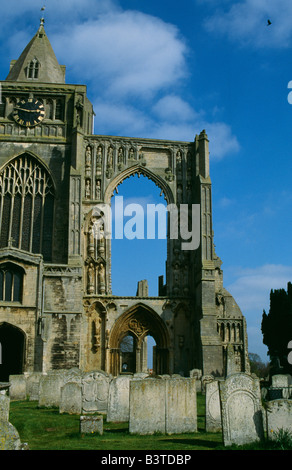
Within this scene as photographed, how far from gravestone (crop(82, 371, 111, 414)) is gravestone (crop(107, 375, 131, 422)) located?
1.83m

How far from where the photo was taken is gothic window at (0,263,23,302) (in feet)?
88.8

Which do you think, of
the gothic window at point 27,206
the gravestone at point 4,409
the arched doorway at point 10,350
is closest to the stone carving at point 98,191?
the gothic window at point 27,206

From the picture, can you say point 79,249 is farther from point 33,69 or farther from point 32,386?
point 33,69

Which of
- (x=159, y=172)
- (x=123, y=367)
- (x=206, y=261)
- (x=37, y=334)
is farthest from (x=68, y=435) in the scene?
(x=123, y=367)

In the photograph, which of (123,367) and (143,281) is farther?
(123,367)

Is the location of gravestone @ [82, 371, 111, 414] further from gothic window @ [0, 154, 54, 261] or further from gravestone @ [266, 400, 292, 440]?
gothic window @ [0, 154, 54, 261]

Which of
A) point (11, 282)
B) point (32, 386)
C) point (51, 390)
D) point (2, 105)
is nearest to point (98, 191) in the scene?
point (11, 282)

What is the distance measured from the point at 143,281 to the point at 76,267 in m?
7.64

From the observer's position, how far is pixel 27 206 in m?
31.8

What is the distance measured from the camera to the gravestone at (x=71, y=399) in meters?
14.5

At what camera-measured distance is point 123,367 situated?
188 ft

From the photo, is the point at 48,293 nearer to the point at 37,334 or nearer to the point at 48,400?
the point at 37,334

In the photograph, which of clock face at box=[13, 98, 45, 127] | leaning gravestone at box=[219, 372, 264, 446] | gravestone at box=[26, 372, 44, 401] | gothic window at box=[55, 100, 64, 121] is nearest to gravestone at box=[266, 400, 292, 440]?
leaning gravestone at box=[219, 372, 264, 446]
